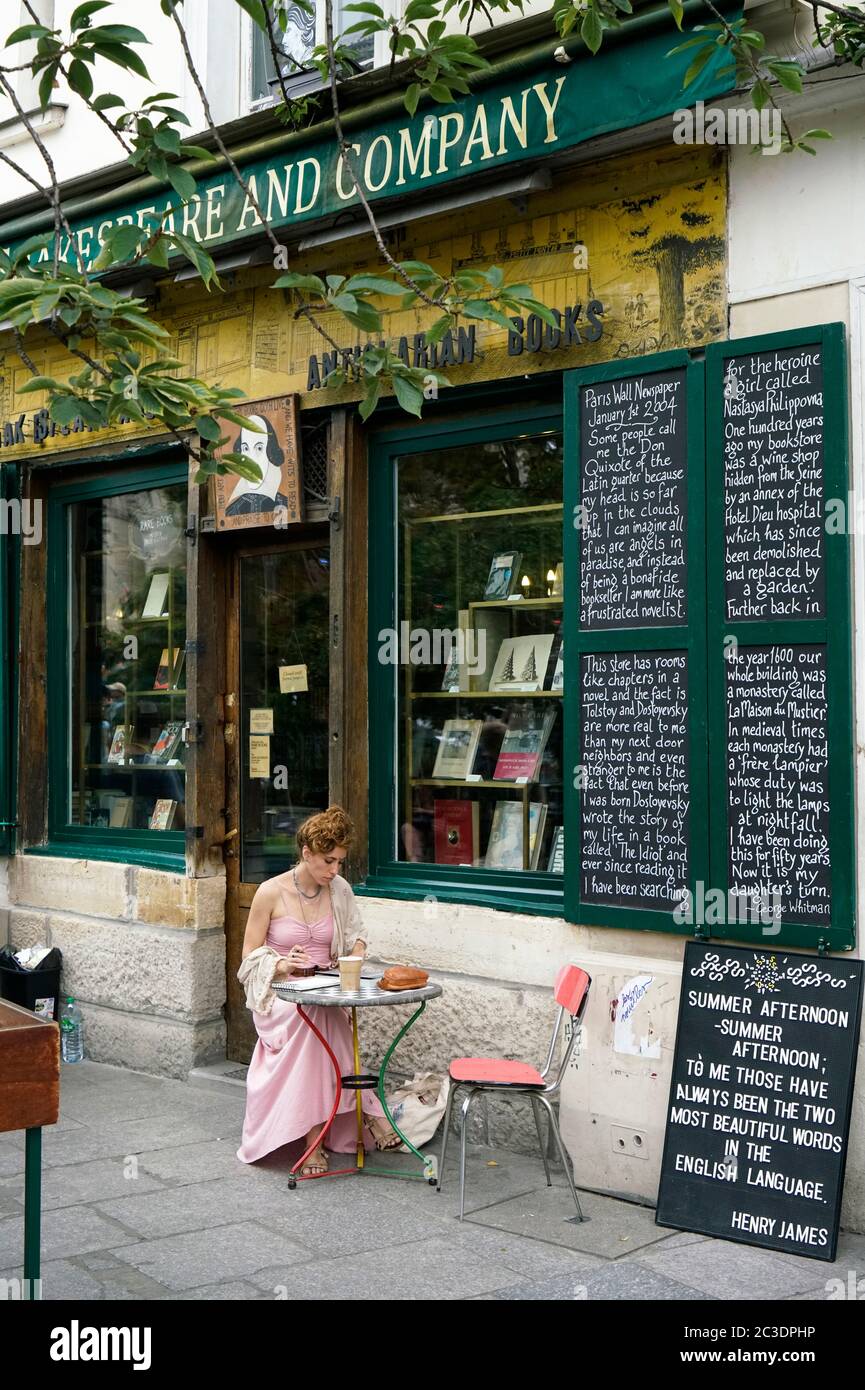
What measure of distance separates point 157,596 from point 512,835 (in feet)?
9.51

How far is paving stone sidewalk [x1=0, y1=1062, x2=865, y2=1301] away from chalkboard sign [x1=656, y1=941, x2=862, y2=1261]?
0.12 meters

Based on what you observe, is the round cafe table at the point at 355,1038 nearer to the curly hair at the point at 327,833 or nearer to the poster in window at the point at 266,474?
the curly hair at the point at 327,833

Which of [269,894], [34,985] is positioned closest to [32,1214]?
[269,894]

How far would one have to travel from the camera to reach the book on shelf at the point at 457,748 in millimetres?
6500

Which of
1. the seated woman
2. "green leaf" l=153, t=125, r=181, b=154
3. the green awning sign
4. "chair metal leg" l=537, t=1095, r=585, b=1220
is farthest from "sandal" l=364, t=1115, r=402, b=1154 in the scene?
"green leaf" l=153, t=125, r=181, b=154

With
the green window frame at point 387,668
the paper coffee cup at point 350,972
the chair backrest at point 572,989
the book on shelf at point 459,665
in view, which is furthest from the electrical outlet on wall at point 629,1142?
the book on shelf at point 459,665

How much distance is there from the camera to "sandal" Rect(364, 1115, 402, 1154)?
5734mm

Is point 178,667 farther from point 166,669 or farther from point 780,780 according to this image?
point 780,780

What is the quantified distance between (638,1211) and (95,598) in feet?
16.6

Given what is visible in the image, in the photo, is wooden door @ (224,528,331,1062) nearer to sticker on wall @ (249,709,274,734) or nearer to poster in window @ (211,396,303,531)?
sticker on wall @ (249,709,274,734)

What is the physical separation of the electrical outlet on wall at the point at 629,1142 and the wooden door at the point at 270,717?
245 cm

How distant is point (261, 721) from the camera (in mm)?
7258
